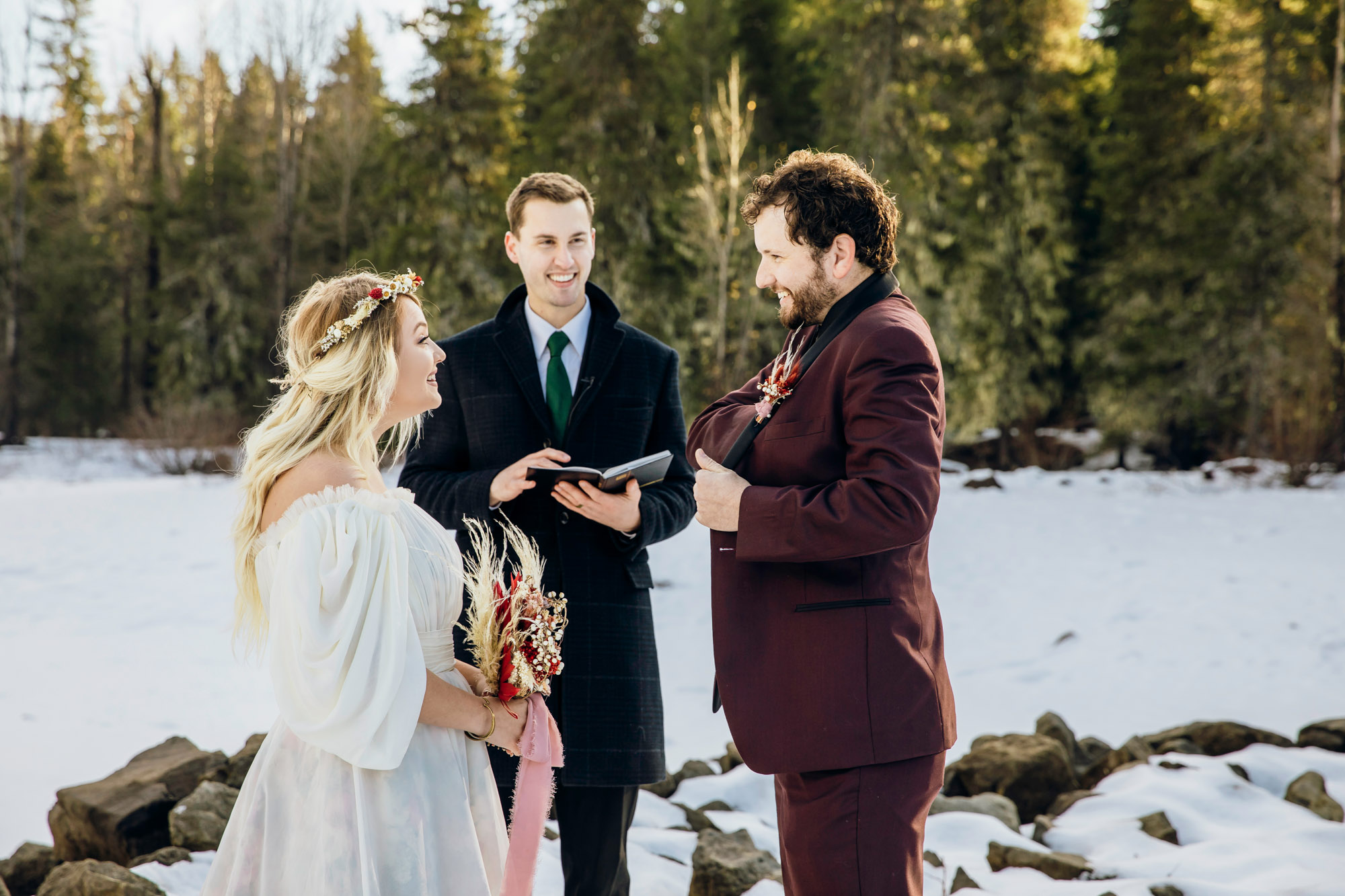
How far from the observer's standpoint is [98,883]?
3.28 metres

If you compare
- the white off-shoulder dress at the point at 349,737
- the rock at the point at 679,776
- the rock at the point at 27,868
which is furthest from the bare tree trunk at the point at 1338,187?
the rock at the point at 27,868

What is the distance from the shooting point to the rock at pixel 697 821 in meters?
4.67

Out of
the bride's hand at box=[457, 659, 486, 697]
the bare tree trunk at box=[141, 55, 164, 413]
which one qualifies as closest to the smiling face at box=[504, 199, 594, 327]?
the bride's hand at box=[457, 659, 486, 697]

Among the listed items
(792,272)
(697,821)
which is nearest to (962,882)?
(697,821)

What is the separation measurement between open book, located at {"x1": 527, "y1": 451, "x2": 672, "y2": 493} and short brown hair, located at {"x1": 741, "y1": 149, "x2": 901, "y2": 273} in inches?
24.6

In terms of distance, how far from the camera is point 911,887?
7.03 feet

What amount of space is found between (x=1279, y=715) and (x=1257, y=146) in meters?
11.6

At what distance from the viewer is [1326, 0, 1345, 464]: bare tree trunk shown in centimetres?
1345

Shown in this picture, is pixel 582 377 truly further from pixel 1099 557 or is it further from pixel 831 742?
pixel 1099 557

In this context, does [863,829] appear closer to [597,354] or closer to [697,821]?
[597,354]

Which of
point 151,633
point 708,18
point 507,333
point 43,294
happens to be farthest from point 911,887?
point 43,294

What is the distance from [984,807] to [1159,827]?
0.75 metres

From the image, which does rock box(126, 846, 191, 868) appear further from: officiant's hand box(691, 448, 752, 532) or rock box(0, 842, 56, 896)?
officiant's hand box(691, 448, 752, 532)

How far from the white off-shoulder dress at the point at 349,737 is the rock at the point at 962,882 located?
2360 mm
